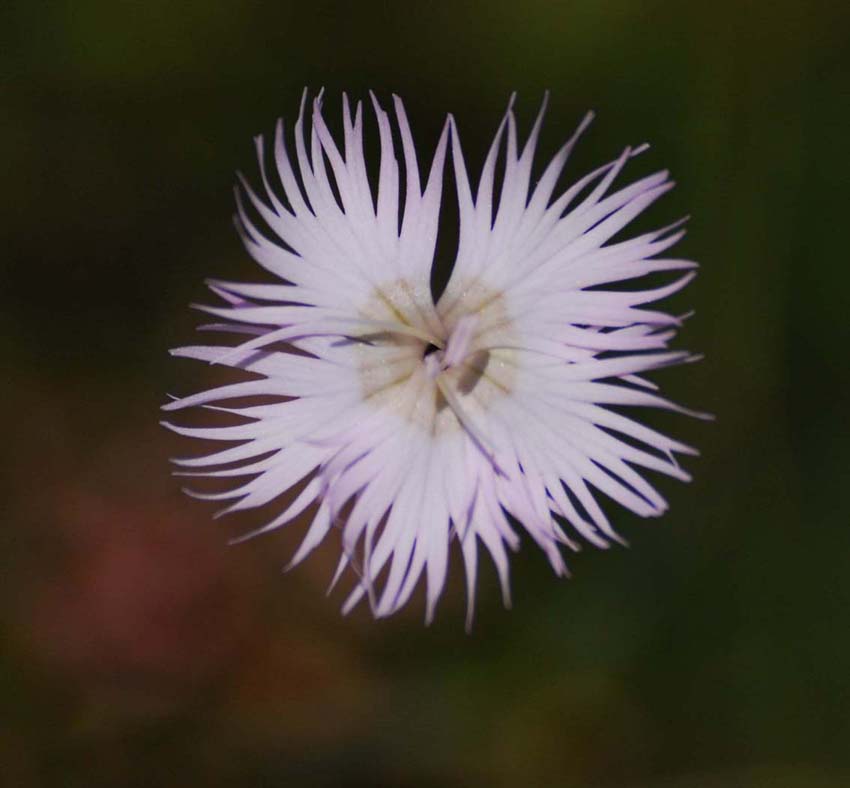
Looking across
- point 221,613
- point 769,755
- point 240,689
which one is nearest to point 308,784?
point 240,689

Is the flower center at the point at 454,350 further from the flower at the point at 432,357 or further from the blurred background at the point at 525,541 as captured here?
the blurred background at the point at 525,541

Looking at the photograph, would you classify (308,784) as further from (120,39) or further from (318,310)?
(120,39)

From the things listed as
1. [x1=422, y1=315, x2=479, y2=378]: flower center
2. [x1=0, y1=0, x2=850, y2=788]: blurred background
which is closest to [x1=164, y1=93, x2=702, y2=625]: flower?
[x1=422, y1=315, x2=479, y2=378]: flower center

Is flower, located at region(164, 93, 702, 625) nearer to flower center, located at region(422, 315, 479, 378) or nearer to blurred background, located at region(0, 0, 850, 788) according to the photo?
flower center, located at region(422, 315, 479, 378)

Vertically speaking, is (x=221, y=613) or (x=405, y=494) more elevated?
(x=405, y=494)

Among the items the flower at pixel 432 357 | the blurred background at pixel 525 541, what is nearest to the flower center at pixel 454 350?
the flower at pixel 432 357

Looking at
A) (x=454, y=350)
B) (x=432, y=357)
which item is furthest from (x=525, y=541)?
(x=454, y=350)
